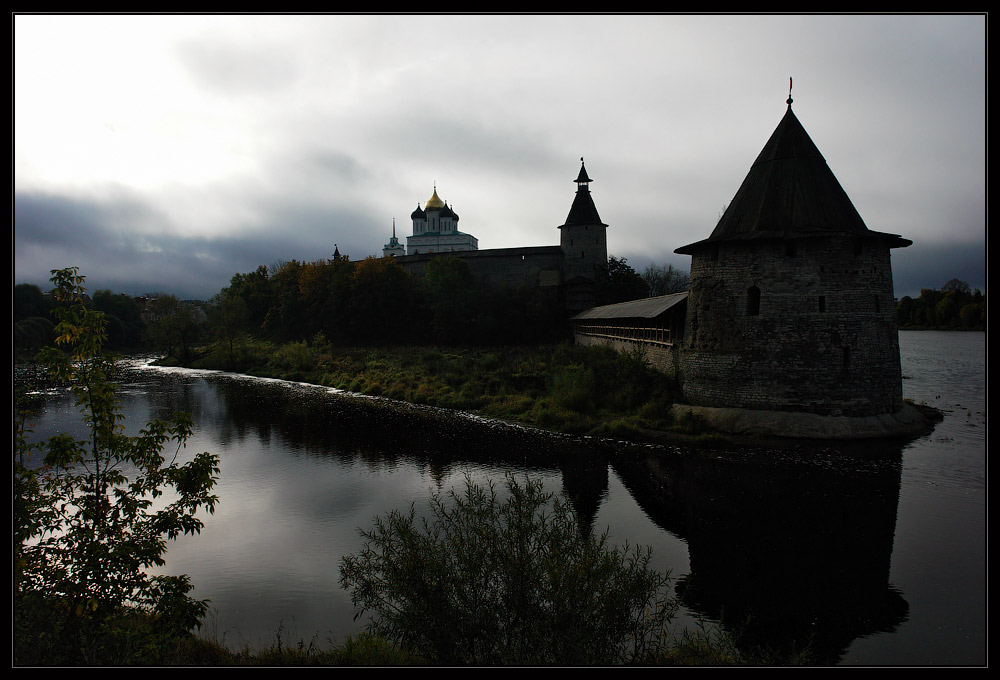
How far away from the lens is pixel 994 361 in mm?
3566

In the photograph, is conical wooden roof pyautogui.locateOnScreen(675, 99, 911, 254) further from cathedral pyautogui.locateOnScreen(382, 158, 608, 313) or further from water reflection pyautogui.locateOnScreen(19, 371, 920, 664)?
cathedral pyautogui.locateOnScreen(382, 158, 608, 313)

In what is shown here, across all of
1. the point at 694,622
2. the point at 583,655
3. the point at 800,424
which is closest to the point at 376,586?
the point at 583,655

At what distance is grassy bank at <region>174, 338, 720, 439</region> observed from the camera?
1552 centimetres

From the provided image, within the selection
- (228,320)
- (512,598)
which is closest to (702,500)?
(512,598)

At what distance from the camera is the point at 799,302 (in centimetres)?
1341

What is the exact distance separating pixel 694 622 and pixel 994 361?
3.83 m

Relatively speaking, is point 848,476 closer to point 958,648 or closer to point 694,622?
point 958,648

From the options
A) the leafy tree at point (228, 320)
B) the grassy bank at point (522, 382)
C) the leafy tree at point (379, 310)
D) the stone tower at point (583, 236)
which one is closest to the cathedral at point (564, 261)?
the stone tower at point (583, 236)

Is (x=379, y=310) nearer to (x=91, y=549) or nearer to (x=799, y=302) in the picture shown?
(x=799, y=302)

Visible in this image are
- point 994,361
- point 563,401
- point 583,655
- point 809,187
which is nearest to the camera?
point 994,361

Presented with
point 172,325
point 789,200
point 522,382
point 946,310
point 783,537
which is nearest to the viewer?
point 783,537

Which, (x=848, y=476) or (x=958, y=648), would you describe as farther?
(x=848, y=476)

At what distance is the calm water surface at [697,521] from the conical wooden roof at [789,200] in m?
5.54

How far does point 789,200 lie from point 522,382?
1113 centimetres
